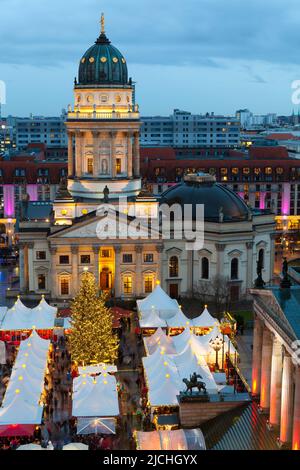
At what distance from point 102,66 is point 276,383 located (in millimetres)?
56895

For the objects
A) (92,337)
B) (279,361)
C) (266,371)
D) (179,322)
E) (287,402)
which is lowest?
(179,322)

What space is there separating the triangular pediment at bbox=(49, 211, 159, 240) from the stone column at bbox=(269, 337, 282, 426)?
43.0 metres

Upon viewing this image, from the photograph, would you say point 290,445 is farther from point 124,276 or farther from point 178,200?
point 178,200

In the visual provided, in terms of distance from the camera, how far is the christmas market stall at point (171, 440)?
44.1 meters

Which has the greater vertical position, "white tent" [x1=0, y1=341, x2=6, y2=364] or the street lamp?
the street lamp

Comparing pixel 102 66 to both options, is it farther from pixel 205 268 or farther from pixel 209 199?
pixel 205 268

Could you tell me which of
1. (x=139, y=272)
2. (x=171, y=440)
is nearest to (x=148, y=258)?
(x=139, y=272)

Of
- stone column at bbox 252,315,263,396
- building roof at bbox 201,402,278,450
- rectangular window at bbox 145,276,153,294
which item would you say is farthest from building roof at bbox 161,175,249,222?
building roof at bbox 201,402,278,450

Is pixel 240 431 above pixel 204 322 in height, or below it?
below

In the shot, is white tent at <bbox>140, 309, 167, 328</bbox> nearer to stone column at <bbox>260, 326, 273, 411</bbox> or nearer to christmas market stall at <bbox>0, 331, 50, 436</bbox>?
christmas market stall at <bbox>0, 331, 50, 436</bbox>

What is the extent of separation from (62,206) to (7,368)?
31534 mm

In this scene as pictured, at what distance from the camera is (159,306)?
73.9 meters

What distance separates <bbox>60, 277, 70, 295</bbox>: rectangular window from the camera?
87875 mm
